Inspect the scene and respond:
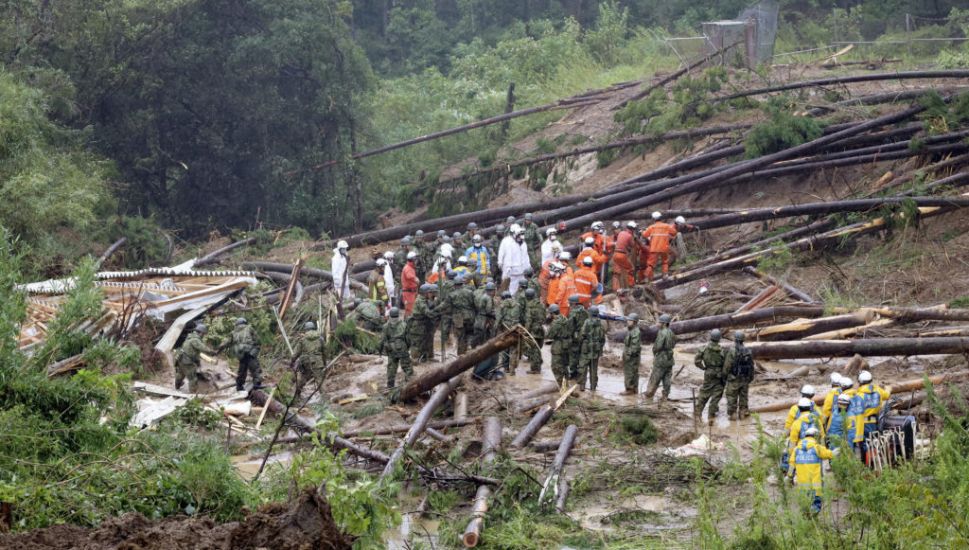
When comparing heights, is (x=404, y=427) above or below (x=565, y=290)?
below

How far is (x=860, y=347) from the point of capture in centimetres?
1741

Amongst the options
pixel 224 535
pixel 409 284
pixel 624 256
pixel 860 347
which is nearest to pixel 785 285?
pixel 624 256

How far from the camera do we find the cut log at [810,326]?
18.7 metres

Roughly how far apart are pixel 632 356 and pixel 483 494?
5199mm

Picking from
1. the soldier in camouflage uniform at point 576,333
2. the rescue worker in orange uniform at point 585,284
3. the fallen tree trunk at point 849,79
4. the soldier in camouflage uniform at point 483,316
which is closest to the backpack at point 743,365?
the soldier in camouflage uniform at point 576,333

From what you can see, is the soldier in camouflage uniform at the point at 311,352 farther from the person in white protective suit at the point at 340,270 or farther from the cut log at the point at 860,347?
the cut log at the point at 860,347

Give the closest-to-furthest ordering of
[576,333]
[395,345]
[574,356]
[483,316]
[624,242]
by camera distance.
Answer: [576,333] < [574,356] < [395,345] < [483,316] < [624,242]

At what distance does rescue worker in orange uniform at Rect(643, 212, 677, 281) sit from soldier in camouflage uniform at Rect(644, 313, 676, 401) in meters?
5.70

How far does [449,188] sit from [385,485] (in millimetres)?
19953

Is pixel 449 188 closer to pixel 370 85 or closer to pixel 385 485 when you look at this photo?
pixel 370 85

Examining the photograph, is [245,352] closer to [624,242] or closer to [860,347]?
[624,242]

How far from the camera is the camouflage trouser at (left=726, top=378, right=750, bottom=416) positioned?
16219mm

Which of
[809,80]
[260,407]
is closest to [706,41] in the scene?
[809,80]

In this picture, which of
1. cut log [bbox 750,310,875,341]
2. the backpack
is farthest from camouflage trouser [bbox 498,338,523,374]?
cut log [bbox 750,310,875,341]
